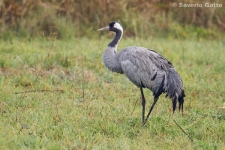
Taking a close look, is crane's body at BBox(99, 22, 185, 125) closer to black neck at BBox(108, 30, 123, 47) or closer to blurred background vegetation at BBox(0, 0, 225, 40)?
black neck at BBox(108, 30, 123, 47)

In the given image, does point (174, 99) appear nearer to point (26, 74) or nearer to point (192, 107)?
point (192, 107)

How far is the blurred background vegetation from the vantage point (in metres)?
10.2

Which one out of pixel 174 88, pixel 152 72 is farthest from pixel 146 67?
pixel 174 88

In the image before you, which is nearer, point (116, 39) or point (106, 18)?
point (116, 39)

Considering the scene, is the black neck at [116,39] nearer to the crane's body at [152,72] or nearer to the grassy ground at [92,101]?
the crane's body at [152,72]

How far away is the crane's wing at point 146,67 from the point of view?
629cm

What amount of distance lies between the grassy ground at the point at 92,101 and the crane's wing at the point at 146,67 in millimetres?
427

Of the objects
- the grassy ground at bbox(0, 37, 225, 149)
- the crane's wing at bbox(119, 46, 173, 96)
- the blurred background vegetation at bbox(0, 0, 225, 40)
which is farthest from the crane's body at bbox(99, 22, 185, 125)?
the blurred background vegetation at bbox(0, 0, 225, 40)

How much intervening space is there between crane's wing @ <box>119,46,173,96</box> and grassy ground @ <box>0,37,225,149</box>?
1.40ft

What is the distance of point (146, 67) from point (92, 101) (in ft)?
3.61

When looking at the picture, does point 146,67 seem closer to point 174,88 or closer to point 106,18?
point 174,88

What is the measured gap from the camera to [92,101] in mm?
7078

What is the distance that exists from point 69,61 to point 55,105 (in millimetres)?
1824

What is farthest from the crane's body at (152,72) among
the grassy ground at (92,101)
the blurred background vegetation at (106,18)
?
the blurred background vegetation at (106,18)
